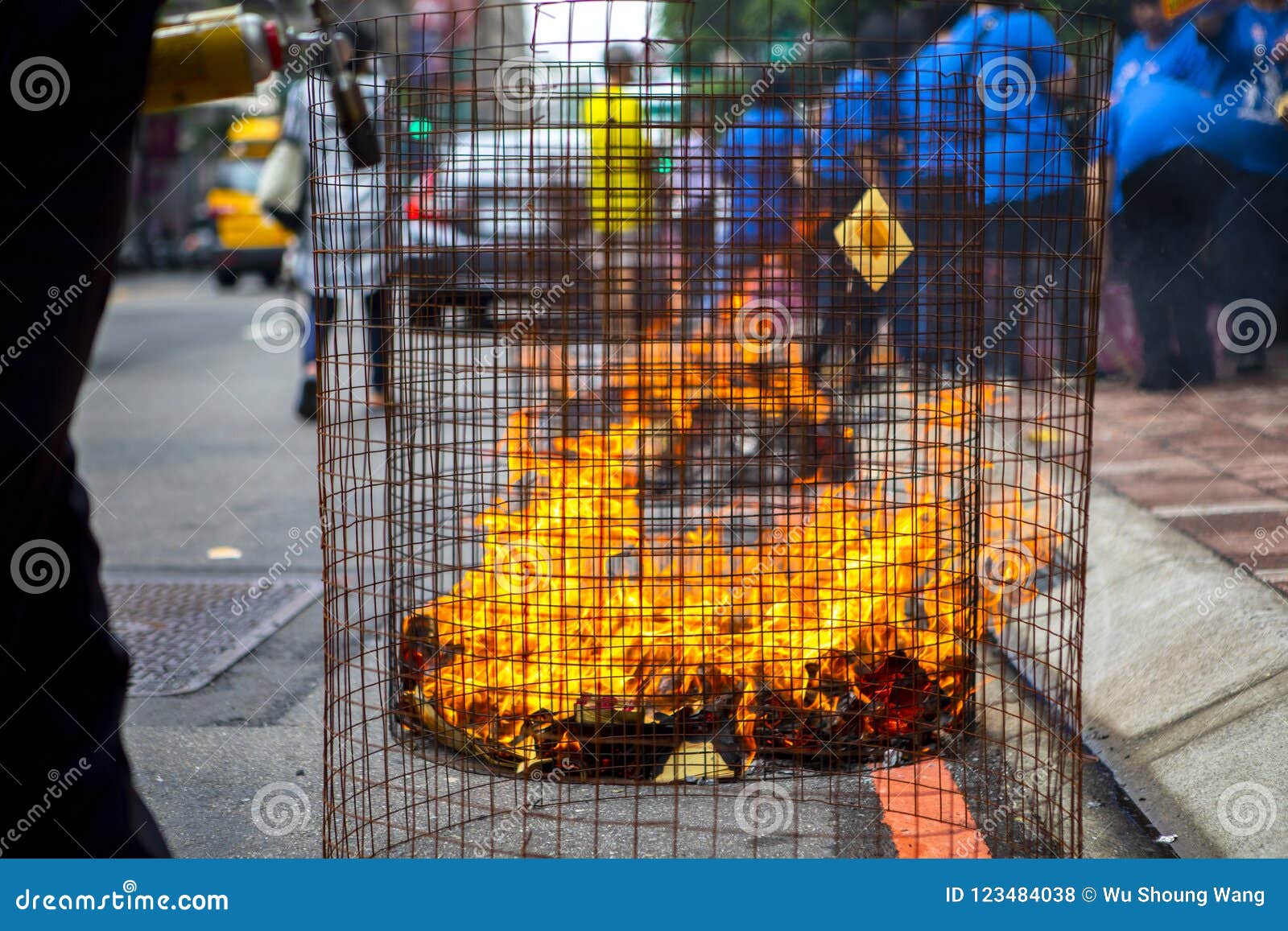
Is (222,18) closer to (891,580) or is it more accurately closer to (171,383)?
(891,580)

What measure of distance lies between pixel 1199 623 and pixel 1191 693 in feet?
1.01

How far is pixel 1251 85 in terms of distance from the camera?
5.39 metres

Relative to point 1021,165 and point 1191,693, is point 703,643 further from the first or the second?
point 1021,165

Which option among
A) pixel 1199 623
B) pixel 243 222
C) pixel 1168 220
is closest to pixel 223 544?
pixel 1199 623

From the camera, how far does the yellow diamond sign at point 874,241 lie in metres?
2.90

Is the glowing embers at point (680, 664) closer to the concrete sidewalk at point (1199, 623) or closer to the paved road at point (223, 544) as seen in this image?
the paved road at point (223, 544)

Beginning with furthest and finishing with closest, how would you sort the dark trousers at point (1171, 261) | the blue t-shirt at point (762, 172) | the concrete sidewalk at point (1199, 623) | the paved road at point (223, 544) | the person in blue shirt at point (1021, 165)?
the dark trousers at point (1171, 261)
the person in blue shirt at point (1021, 165)
the paved road at point (223, 544)
the concrete sidewalk at point (1199, 623)
the blue t-shirt at point (762, 172)

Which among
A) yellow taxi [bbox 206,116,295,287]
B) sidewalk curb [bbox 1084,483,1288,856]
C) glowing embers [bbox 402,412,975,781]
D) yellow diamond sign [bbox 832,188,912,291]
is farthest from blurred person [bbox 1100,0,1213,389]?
yellow taxi [bbox 206,116,295,287]

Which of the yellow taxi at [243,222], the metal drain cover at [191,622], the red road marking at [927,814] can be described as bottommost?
the metal drain cover at [191,622]

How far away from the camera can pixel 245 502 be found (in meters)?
6.67

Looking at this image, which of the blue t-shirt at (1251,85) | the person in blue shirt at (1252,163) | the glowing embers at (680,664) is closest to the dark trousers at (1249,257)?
the person in blue shirt at (1252,163)

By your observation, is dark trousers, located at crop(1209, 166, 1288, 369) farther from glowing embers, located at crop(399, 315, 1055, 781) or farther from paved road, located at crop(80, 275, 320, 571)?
paved road, located at crop(80, 275, 320, 571)

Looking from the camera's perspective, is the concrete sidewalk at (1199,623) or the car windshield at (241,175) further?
the car windshield at (241,175)

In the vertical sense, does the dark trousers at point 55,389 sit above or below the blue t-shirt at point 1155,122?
below
